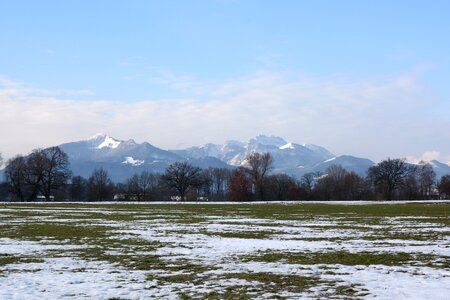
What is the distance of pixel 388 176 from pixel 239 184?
4504 centimetres

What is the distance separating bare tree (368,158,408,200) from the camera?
14388 centimetres

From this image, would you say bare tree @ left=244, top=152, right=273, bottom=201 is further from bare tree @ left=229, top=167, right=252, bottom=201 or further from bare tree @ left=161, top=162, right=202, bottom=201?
bare tree @ left=161, top=162, right=202, bottom=201

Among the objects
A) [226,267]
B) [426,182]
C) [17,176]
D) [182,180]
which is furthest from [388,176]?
[226,267]

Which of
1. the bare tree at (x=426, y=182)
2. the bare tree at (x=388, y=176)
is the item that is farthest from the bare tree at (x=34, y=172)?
the bare tree at (x=426, y=182)

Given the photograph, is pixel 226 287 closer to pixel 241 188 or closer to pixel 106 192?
pixel 241 188

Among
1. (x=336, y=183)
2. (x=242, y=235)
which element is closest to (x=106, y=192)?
(x=336, y=183)

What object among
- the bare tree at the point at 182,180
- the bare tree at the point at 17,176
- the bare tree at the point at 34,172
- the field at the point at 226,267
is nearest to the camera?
the field at the point at 226,267

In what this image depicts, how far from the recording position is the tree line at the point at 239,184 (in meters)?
131

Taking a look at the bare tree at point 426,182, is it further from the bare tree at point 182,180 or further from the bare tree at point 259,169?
the bare tree at point 182,180

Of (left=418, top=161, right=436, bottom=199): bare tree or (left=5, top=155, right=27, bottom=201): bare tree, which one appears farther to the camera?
(left=418, top=161, right=436, bottom=199): bare tree

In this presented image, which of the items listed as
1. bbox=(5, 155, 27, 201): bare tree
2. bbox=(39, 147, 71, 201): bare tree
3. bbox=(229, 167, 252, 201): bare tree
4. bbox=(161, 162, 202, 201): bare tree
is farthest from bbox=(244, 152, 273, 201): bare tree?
bbox=(5, 155, 27, 201): bare tree

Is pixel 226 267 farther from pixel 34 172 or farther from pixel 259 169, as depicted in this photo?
pixel 259 169

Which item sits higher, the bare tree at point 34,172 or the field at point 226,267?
the bare tree at point 34,172

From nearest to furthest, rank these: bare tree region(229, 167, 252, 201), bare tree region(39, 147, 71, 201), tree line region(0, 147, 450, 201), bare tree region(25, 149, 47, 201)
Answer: bare tree region(25, 149, 47, 201) → bare tree region(39, 147, 71, 201) → tree line region(0, 147, 450, 201) → bare tree region(229, 167, 252, 201)
